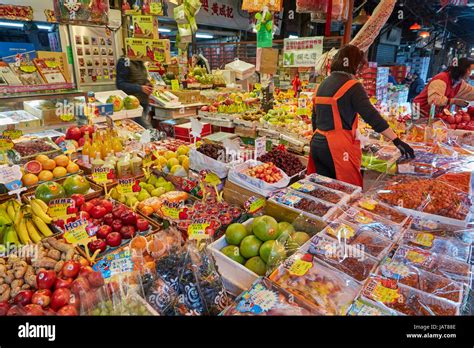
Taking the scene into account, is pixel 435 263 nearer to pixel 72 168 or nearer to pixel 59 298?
pixel 59 298

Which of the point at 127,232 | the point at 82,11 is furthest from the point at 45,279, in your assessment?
the point at 82,11

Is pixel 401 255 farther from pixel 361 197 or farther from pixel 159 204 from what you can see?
pixel 159 204

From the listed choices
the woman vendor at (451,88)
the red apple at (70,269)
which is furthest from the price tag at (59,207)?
the woman vendor at (451,88)

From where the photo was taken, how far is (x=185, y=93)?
5.87 m

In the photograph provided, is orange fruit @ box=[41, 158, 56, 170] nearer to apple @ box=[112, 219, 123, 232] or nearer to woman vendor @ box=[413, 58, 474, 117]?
apple @ box=[112, 219, 123, 232]

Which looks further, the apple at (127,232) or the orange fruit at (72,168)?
the orange fruit at (72,168)

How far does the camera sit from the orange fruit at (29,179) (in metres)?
2.59

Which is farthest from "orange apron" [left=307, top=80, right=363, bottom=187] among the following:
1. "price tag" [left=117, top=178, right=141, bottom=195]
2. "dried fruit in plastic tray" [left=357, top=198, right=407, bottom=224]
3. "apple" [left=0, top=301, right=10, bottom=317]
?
"apple" [left=0, top=301, right=10, bottom=317]

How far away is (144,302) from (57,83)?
3.51 meters

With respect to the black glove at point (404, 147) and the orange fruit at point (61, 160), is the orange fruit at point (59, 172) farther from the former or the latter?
the black glove at point (404, 147)

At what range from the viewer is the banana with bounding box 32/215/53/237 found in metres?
2.09

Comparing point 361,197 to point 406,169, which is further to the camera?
point 406,169

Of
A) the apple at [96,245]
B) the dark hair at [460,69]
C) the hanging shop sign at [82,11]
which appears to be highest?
the hanging shop sign at [82,11]

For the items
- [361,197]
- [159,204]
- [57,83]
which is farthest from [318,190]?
[57,83]
